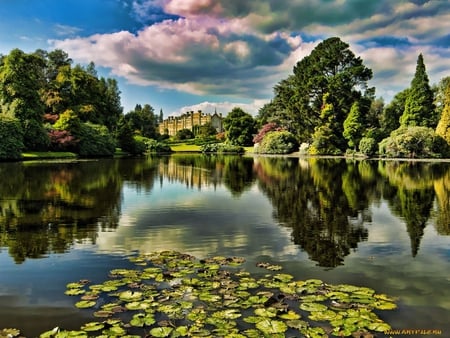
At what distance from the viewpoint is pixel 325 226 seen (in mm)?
12453

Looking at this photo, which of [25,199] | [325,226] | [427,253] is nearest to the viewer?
[427,253]

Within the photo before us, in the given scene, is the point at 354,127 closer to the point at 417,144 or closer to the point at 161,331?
the point at 417,144

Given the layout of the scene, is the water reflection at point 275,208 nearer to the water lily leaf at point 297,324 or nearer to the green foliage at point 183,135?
the water lily leaf at point 297,324

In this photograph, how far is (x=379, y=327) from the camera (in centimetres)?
541

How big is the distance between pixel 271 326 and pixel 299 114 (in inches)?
2655

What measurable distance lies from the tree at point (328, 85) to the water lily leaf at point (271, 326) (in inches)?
2380

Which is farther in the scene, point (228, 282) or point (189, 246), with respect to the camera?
point (189, 246)

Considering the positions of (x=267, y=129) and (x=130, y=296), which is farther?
(x=267, y=129)

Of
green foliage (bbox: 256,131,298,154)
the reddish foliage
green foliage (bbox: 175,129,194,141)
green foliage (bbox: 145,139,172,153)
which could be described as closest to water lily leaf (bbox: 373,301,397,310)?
green foliage (bbox: 256,131,298,154)

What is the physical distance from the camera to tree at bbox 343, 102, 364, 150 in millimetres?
58688

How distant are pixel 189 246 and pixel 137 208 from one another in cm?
616

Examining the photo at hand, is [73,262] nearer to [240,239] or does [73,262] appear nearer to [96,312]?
[96,312]

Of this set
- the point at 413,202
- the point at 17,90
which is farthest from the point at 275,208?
the point at 17,90

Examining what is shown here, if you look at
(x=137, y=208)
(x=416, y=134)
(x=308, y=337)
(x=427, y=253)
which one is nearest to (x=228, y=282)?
(x=308, y=337)
